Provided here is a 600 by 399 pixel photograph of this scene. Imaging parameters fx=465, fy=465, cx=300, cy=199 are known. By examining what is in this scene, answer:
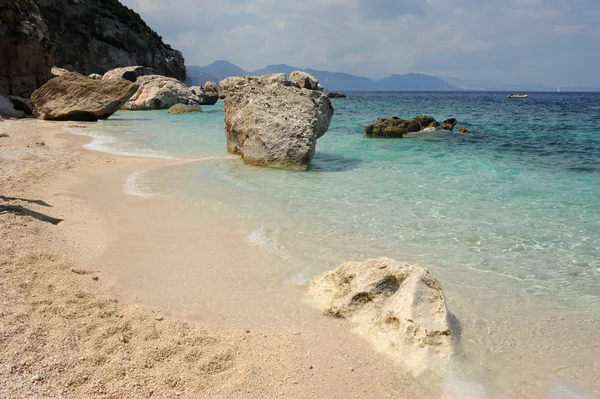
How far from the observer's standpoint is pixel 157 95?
33781mm

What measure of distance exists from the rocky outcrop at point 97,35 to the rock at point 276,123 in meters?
49.7

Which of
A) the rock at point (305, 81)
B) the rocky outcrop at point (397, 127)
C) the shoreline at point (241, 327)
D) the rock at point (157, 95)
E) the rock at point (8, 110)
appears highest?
the rock at point (305, 81)

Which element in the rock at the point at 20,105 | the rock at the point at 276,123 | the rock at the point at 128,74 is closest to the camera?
the rock at the point at 276,123

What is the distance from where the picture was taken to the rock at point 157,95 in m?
33.1

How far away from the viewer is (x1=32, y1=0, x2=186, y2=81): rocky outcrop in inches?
2234

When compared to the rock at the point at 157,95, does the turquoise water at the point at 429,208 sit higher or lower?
lower

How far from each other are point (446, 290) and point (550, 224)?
326 cm

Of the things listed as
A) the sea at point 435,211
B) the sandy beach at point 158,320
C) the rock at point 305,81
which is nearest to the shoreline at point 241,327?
the sandy beach at point 158,320

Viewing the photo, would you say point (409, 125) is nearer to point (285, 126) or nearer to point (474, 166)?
point (474, 166)

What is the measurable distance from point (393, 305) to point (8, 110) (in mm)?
21646

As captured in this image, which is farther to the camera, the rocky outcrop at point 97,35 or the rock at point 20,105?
the rocky outcrop at point 97,35

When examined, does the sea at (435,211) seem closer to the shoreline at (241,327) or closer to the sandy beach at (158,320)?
the shoreline at (241,327)

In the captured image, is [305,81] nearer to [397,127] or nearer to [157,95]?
[157,95]

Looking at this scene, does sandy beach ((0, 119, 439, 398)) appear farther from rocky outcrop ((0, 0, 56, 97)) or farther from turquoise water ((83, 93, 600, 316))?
rocky outcrop ((0, 0, 56, 97))
